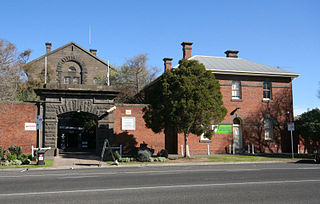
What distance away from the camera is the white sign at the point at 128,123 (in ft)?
77.6

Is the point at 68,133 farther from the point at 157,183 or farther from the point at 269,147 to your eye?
the point at 157,183

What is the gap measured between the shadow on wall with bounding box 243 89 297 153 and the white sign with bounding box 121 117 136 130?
9786mm

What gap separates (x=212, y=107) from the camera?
2025 cm

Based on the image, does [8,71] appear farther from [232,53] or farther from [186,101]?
[232,53]

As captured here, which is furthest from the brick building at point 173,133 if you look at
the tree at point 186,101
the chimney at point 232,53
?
the tree at point 186,101

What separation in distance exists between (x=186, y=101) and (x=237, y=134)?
9217 mm

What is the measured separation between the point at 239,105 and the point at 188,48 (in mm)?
7413

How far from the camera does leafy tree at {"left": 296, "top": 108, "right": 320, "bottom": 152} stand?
25.9 m

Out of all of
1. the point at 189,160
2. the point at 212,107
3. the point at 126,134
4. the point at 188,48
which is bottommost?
the point at 189,160

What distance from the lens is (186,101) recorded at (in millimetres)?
19906

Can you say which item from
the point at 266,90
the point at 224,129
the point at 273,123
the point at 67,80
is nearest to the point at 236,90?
the point at 266,90

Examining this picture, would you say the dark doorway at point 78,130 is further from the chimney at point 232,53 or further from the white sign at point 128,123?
the chimney at point 232,53

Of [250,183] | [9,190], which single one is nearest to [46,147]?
[9,190]

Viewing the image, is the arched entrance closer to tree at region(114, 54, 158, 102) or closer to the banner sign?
the banner sign
